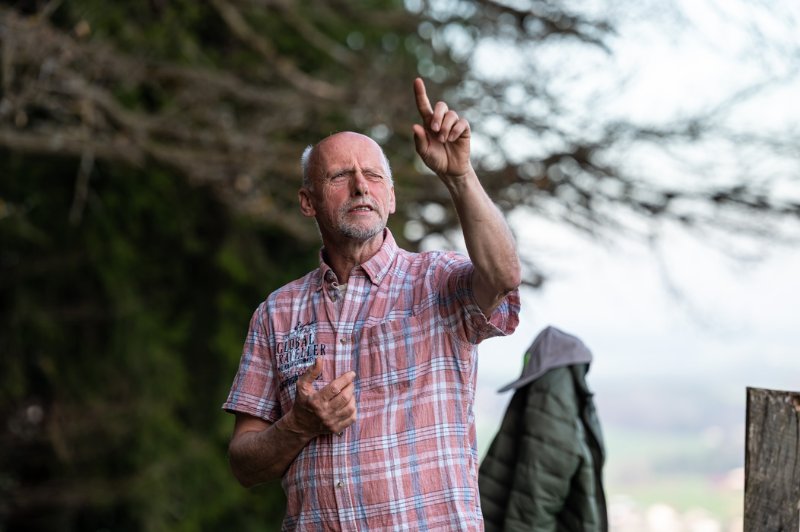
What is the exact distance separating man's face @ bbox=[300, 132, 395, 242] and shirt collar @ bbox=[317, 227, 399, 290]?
6 cm

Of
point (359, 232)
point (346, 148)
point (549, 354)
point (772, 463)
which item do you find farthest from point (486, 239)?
point (549, 354)

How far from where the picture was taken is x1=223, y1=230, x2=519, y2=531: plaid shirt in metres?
2.22

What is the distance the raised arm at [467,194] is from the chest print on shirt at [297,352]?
422mm

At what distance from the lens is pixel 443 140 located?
215 centimetres

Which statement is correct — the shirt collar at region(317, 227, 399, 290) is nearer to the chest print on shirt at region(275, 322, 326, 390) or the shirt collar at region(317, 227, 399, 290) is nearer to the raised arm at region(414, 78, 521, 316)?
the chest print on shirt at region(275, 322, 326, 390)

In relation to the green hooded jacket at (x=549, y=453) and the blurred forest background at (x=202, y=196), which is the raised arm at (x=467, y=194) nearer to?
the green hooded jacket at (x=549, y=453)

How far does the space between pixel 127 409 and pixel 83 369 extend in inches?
18.5

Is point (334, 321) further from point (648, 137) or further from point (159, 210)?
point (159, 210)

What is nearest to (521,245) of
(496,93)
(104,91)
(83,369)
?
(496,93)

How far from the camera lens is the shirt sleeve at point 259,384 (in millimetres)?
2482

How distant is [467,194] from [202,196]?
21.8ft

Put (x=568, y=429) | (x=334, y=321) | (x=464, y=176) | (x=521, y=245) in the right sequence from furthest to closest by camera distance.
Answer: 1. (x=521, y=245)
2. (x=568, y=429)
3. (x=334, y=321)
4. (x=464, y=176)

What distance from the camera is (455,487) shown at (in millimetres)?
2223

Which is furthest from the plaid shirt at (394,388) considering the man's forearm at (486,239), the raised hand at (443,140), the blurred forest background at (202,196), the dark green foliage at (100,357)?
the dark green foliage at (100,357)
